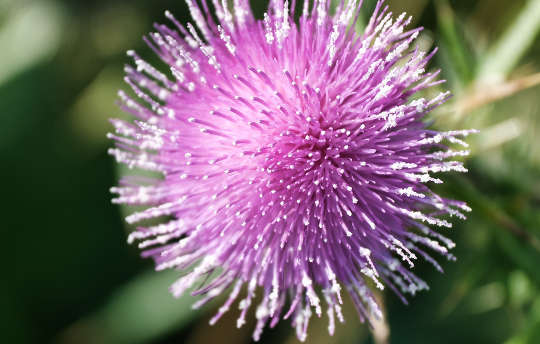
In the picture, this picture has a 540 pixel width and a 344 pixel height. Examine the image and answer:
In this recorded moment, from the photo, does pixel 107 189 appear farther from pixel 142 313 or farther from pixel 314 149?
pixel 314 149

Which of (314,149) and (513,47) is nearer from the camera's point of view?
(314,149)

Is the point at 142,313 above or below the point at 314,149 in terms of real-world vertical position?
above

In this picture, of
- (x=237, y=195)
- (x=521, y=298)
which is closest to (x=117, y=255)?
(x=237, y=195)

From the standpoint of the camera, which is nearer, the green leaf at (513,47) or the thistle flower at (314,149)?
the thistle flower at (314,149)

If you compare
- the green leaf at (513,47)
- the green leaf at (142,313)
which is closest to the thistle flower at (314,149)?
Result: the green leaf at (513,47)

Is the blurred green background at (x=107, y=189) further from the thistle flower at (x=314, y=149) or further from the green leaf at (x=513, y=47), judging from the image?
the thistle flower at (x=314, y=149)

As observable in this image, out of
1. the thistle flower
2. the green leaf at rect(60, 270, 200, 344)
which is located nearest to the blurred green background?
the green leaf at rect(60, 270, 200, 344)

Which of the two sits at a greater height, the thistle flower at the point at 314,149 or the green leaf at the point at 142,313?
the green leaf at the point at 142,313

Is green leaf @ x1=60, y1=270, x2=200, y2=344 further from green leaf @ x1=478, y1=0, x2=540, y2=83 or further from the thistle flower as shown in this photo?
green leaf @ x1=478, y1=0, x2=540, y2=83

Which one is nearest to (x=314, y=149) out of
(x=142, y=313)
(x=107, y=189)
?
(x=142, y=313)
